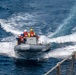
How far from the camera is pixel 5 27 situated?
1556 inches

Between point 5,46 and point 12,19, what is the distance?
7.72 metres

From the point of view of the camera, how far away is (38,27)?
3966 cm

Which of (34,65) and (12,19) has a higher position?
(12,19)

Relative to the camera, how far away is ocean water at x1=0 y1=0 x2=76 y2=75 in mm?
30670

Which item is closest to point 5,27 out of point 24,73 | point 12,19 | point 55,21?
point 12,19

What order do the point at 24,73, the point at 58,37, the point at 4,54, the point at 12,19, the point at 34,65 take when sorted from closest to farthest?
the point at 24,73, the point at 34,65, the point at 4,54, the point at 58,37, the point at 12,19

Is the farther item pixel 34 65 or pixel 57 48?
pixel 57 48

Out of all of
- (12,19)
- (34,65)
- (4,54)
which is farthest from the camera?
(12,19)

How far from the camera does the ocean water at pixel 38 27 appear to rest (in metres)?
30.7

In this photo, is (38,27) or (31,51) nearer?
(31,51)

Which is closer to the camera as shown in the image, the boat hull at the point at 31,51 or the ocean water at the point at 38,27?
the boat hull at the point at 31,51

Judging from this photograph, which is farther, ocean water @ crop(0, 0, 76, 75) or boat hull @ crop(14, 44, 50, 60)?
ocean water @ crop(0, 0, 76, 75)

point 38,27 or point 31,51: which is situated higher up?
point 38,27

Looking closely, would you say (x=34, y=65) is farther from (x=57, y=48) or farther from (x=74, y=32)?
(x=74, y=32)
